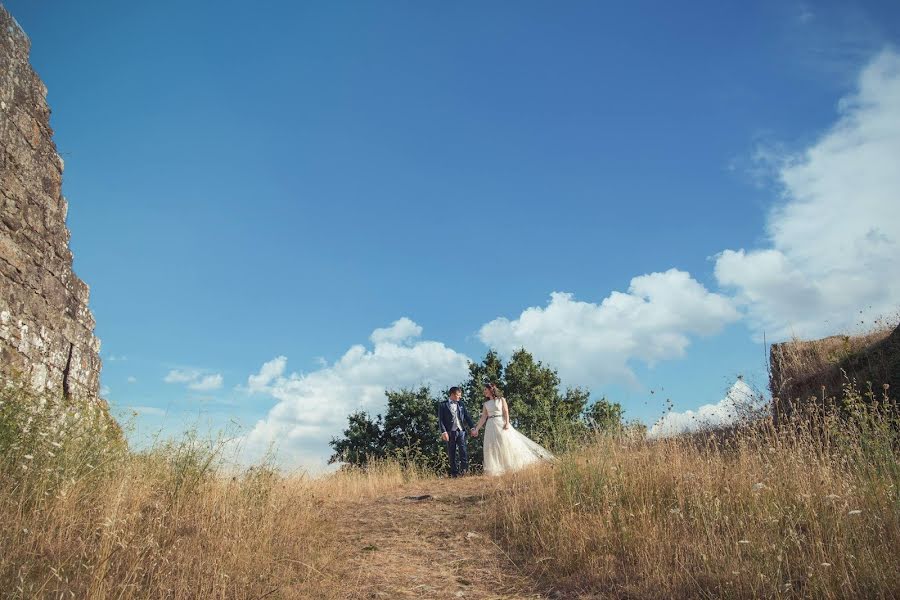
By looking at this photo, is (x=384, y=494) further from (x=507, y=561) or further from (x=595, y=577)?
(x=595, y=577)

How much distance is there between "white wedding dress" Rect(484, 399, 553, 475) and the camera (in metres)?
13.4

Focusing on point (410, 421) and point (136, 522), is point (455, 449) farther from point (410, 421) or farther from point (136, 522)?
point (136, 522)

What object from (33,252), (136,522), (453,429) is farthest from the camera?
(453,429)

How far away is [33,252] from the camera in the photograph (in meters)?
8.13

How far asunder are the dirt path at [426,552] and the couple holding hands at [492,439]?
10.7ft

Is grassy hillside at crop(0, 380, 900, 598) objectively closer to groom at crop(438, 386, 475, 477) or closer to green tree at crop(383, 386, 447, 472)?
groom at crop(438, 386, 475, 477)

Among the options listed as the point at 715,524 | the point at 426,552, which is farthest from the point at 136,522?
the point at 715,524

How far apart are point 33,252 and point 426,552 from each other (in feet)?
22.0

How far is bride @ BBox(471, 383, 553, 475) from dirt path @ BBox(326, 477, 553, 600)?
3206 mm

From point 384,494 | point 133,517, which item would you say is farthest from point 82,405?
point 384,494

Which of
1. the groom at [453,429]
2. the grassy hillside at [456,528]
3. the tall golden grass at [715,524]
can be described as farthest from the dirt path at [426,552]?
the groom at [453,429]

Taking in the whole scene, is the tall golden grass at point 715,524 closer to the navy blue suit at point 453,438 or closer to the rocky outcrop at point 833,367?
the rocky outcrop at point 833,367

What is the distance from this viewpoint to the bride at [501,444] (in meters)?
13.4

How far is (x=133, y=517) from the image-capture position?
17.6 ft
